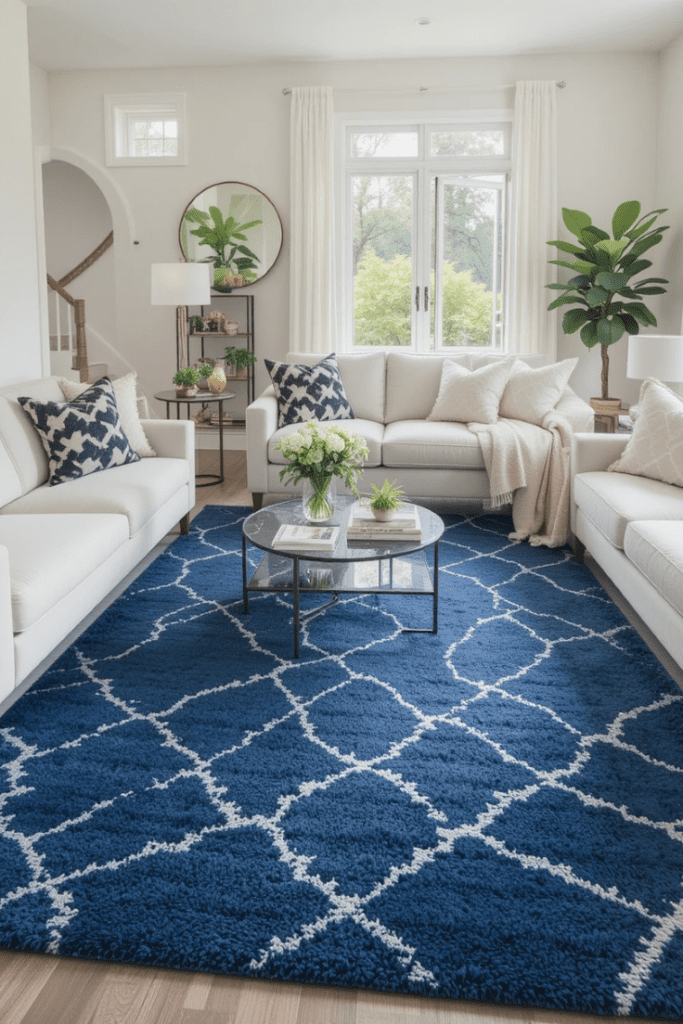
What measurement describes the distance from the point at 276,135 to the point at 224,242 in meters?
0.89

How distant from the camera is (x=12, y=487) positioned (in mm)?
3805

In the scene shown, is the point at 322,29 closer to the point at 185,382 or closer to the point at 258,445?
the point at 185,382

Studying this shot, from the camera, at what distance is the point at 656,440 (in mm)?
3932

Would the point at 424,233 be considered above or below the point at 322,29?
below

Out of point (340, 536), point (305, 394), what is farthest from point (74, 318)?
point (340, 536)

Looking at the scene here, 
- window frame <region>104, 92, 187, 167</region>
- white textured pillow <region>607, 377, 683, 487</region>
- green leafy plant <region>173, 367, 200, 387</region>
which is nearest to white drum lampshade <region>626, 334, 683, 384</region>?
white textured pillow <region>607, 377, 683, 487</region>

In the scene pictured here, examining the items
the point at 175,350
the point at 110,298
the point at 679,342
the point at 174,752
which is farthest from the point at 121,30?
the point at 174,752

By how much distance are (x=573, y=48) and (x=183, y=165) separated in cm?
299

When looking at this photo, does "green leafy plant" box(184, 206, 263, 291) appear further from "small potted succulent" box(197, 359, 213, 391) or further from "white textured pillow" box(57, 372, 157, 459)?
"white textured pillow" box(57, 372, 157, 459)

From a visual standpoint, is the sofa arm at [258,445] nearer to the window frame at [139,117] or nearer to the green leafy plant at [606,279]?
the green leafy plant at [606,279]

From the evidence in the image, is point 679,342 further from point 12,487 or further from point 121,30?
point 121,30

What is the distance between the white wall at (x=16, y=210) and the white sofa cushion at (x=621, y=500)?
3.09 metres

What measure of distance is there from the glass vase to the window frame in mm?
4323

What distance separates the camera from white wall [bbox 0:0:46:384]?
4.70 meters
